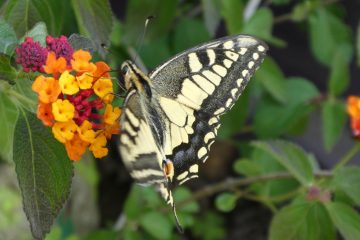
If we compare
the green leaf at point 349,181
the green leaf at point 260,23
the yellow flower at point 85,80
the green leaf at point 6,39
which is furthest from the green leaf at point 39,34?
the green leaf at point 260,23

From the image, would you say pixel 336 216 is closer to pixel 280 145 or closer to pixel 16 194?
pixel 280 145

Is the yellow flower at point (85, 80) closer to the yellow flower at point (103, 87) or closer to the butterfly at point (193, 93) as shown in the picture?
the yellow flower at point (103, 87)

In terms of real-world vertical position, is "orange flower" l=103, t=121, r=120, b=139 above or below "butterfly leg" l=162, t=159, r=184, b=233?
above

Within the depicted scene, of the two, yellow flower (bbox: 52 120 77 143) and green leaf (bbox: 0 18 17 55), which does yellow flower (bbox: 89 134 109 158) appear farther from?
green leaf (bbox: 0 18 17 55)

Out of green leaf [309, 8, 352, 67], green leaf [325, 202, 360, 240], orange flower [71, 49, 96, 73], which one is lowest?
green leaf [325, 202, 360, 240]

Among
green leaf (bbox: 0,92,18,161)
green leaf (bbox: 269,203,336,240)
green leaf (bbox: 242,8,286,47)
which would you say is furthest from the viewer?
green leaf (bbox: 242,8,286,47)

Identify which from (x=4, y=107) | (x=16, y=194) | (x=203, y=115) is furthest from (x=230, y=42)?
(x=16, y=194)

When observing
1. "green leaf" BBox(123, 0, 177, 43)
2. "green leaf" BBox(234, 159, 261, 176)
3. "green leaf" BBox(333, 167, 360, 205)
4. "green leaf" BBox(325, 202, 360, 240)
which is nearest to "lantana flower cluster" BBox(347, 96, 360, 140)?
"green leaf" BBox(333, 167, 360, 205)
